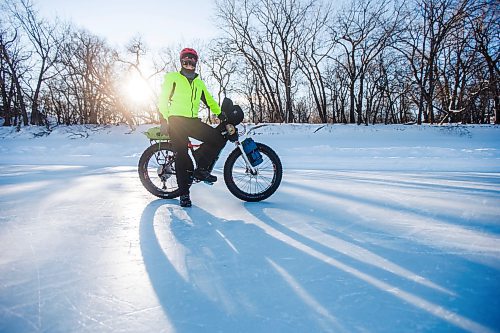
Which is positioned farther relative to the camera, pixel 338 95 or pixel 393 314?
pixel 338 95

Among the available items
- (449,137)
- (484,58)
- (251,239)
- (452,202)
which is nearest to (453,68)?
(484,58)

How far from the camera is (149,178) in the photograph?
3.48 meters

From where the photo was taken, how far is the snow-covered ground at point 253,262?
1164 millimetres

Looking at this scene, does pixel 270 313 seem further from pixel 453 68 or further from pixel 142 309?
pixel 453 68

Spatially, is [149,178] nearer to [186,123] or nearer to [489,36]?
[186,123]

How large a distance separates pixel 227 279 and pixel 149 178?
2304mm

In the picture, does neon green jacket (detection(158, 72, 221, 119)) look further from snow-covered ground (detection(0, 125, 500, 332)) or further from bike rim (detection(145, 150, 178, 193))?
snow-covered ground (detection(0, 125, 500, 332))

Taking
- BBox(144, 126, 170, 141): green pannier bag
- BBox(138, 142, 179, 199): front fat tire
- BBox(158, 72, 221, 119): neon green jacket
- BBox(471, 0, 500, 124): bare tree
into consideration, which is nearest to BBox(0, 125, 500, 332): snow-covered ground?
BBox(138, 142, 179, 199): front fat tire

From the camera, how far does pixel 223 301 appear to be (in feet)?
4.20

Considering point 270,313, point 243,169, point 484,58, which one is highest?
point 484,58

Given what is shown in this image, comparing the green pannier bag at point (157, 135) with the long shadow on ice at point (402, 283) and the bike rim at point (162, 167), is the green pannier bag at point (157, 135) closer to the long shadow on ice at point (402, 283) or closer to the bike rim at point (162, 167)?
the bike rim at point (162, 167)

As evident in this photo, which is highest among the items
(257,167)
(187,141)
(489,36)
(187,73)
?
(489,36)

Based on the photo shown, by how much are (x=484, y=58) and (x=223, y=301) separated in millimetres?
19493

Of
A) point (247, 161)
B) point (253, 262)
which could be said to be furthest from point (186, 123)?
point (253, 262)
